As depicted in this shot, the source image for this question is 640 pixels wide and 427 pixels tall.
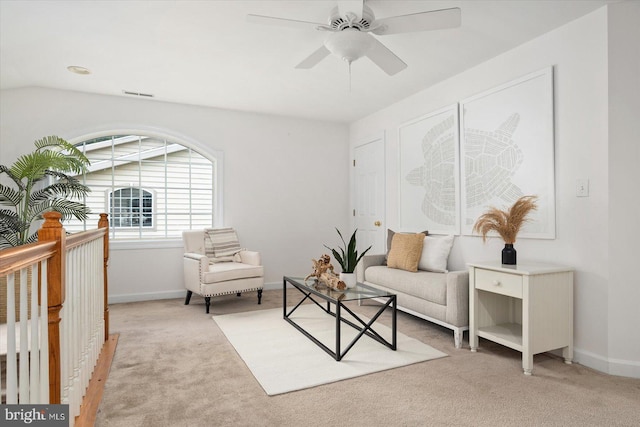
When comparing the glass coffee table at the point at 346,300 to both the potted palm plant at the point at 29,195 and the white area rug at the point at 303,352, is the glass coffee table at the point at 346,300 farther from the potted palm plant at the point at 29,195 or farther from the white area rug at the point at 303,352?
the potted palm plant at the point at 29,195

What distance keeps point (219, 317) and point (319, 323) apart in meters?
1.06

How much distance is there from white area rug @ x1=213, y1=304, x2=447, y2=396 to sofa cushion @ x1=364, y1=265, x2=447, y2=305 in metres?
0.40

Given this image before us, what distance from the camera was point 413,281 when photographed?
3.46m

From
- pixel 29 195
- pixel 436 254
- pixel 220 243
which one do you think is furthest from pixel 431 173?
pixel 29 195

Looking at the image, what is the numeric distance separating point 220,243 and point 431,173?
105 inches

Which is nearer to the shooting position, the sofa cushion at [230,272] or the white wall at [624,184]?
the white wall at [624,184]

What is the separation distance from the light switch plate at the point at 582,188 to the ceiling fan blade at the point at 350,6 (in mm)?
1952

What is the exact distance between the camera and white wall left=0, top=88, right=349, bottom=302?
14.0 feet

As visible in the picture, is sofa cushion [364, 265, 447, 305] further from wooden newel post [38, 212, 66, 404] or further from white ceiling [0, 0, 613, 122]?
wooden newel post [38, 212, 66, 404]

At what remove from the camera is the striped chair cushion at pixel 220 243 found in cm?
467

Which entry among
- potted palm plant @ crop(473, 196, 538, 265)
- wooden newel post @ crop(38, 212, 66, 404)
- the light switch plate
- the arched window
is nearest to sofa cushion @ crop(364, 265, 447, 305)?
potted palm plant @ crop(473, 196, 538, 265)

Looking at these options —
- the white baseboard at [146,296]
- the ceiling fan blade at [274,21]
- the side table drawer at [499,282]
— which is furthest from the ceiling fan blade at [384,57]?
the white baseboard at [146,296]

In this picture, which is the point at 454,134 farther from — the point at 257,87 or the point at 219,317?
the point at 219,317

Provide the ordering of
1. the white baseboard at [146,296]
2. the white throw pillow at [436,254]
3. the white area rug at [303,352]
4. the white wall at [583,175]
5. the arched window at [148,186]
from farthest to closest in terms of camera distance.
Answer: the arched window at [148,186] → the white baseboard at [146,296] → the white throw pillow at [436,254] → the white wall at [583,175] → the white area rug at [303,352]
